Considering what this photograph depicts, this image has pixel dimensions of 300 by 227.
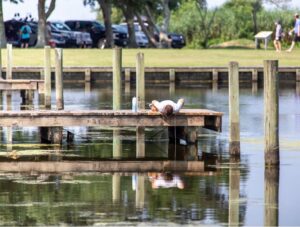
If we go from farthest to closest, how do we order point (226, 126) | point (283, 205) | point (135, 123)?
point (226, 126) < point (135, 123) < point (283, 205)

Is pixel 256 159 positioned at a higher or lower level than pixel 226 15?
lower

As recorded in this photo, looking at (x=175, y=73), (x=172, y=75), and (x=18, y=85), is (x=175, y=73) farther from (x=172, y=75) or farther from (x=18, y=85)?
(x=18, y=85)

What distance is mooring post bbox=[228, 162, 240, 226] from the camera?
60.2 feet

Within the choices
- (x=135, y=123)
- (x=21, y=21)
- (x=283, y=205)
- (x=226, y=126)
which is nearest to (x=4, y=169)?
(x=135, y=123)

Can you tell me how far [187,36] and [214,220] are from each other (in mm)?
70501

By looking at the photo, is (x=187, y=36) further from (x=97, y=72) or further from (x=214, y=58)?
(x=97, y=72)

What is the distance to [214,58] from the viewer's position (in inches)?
2255

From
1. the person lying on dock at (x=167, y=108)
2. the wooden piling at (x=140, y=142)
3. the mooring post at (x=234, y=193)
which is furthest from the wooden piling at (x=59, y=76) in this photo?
the mooring post at (x=234, y=193)

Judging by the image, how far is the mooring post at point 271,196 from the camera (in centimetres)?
1841

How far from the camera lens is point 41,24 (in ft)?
223

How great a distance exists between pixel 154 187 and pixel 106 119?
4.84m

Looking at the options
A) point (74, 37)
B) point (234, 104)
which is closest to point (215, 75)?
point (74, 37)

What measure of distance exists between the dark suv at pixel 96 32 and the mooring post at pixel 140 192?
183 ft

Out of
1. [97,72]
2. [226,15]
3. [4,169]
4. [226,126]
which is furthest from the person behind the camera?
[226,15]
